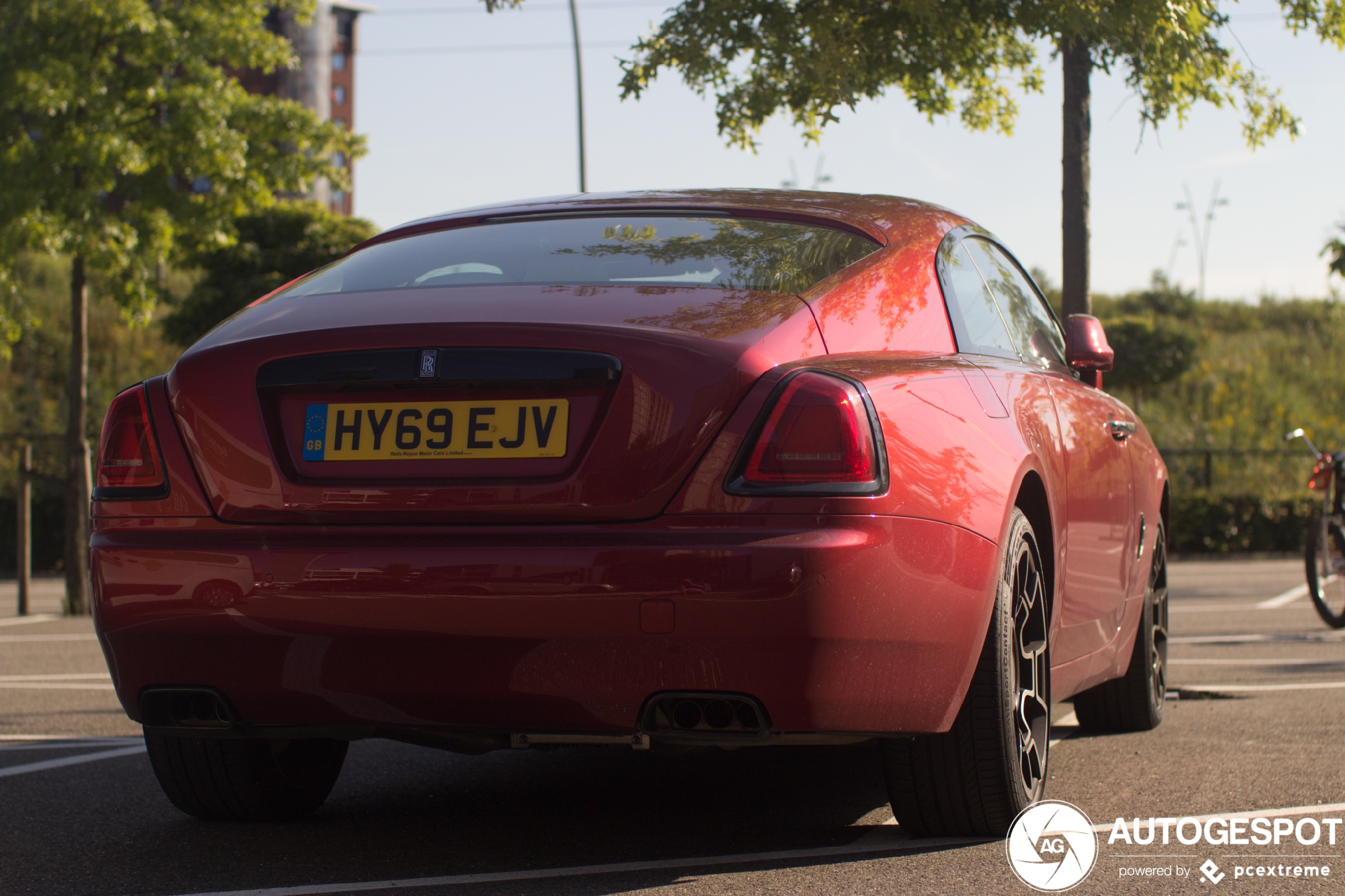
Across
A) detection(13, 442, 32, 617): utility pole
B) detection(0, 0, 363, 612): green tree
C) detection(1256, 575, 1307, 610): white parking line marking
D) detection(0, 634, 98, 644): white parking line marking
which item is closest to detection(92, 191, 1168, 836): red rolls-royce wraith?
detection(0, 634, 98, 644): white parking line marking

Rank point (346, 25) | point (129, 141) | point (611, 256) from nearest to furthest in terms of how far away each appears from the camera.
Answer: point (611, 256)
point (129, 141)
point (346, 25)

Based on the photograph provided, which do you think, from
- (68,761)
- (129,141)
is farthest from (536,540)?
(129,141)

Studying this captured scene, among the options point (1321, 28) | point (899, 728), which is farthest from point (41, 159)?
point (899, 728)

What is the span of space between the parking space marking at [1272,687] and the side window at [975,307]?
293 cm

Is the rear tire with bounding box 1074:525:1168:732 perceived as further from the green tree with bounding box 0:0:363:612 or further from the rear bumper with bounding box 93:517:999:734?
the green tree with bounding box 0:0:363:612

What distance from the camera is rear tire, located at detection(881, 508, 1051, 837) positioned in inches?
130

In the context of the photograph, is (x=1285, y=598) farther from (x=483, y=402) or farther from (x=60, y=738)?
(x=483, y=402)

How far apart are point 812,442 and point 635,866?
108cm

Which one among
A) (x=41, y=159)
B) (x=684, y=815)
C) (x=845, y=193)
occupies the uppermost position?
(x=41, y=159)

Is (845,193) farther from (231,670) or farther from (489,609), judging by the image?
(231,670)

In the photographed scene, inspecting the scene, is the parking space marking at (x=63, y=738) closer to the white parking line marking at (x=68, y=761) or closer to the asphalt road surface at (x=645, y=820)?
the asphalt road surface at (x=645, y=820)

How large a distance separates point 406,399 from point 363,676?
22.8 inches

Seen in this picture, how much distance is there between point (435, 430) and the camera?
305 centimetres

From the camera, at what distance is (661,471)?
9.62 feet
